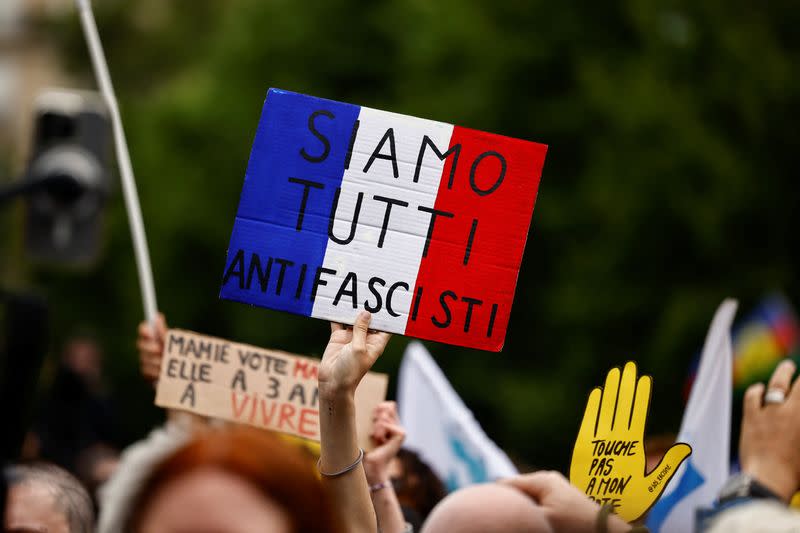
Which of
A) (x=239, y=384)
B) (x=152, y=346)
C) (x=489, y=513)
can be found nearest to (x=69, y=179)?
(x=152, y=346)

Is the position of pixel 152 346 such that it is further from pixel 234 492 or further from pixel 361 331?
pixel 234 492

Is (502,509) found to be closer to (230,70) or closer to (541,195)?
(541,195)

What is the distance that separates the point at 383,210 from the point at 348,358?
721 millimetres

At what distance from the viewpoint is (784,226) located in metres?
11.2

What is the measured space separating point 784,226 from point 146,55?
20.9 m

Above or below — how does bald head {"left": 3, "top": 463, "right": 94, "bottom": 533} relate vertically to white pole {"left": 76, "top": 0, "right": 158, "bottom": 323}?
below

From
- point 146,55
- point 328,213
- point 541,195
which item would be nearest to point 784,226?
point 541,195

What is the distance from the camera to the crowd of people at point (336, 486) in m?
1.77

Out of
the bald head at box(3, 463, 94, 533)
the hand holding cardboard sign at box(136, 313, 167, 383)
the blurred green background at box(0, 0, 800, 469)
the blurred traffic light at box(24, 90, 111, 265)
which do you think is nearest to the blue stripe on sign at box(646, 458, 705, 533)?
the hand holding cardboard sign at box(136, 313, 167, 383)

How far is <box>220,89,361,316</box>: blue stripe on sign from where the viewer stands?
3404 mm

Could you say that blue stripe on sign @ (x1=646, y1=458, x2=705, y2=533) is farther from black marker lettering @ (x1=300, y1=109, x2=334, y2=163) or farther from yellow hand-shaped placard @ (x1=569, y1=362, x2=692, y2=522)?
black marker lettering @ (x1=300, y1=109, x2=334, y2=163)

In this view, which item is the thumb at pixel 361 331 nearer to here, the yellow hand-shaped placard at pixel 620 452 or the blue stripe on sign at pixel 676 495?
the yellow hand-shaped placard at pixel 620 452

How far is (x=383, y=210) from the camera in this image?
3412mm

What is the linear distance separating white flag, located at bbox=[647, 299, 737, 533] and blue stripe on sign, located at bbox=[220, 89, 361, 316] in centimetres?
143
